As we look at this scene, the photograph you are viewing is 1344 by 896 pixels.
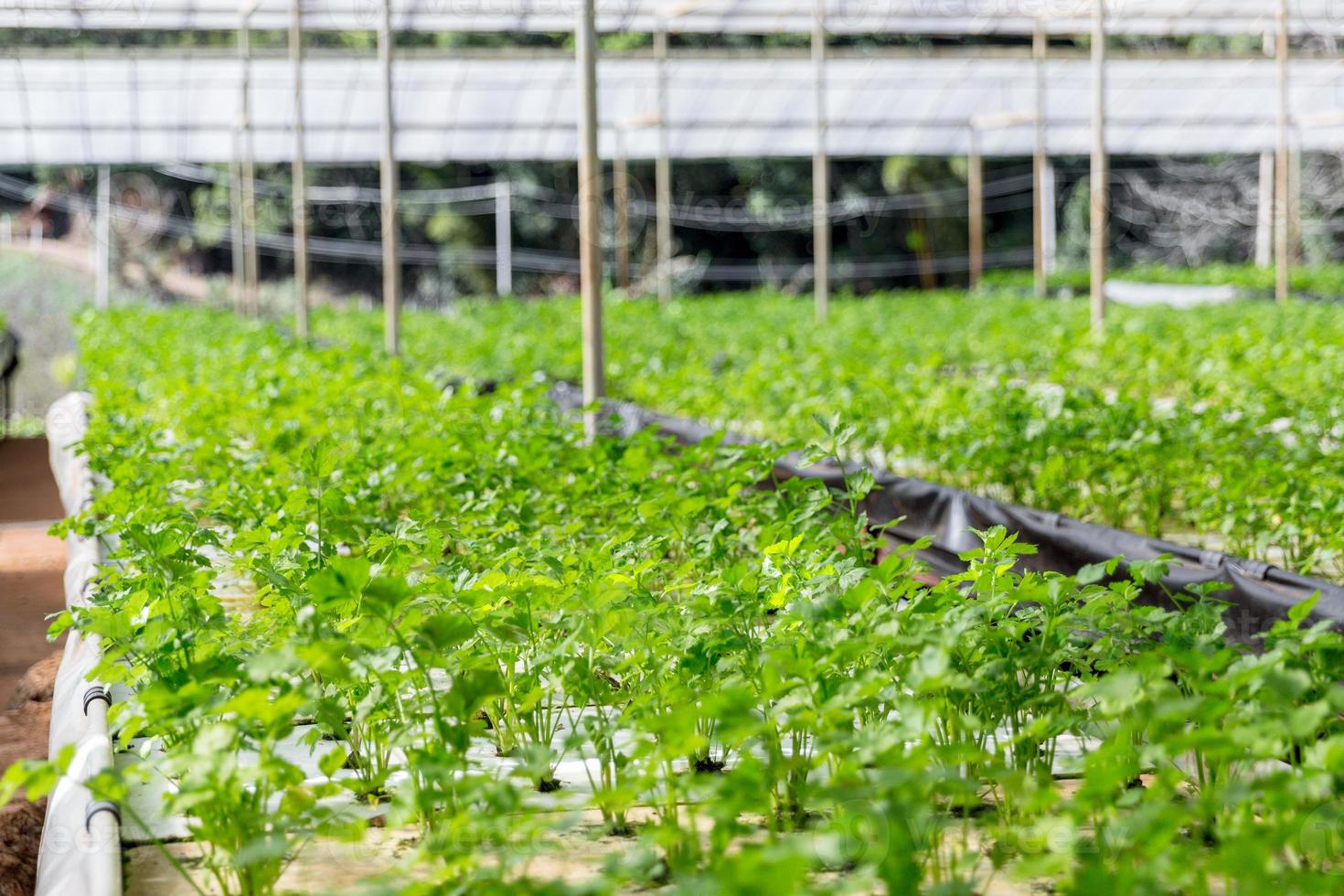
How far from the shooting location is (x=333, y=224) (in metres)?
29.6

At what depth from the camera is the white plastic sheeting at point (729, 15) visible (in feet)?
56.2

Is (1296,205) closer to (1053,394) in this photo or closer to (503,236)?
(503,236)

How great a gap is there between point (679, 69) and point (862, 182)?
9172mm

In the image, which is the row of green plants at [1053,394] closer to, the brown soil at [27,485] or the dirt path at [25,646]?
the dirt path at [25,646]

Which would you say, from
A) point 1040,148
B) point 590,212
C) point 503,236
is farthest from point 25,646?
point 503,236

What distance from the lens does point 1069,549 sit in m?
4.14

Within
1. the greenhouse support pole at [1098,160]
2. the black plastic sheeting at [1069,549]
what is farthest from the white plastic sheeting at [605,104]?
the black plastic sheeting at [1069,549]

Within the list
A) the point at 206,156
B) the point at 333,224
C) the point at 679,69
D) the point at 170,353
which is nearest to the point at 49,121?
the point at 206,156

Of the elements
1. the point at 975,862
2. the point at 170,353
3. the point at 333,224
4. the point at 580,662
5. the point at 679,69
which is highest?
the point at 679,69

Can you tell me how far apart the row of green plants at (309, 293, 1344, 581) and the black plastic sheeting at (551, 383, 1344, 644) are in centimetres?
27

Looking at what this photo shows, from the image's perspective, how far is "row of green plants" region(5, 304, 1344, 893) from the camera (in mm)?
1842

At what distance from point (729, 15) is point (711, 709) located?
17924mm

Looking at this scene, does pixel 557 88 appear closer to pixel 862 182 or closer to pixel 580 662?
pixel 862 182

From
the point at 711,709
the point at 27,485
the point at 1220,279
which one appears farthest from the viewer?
the point at 1220,279
